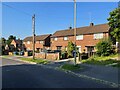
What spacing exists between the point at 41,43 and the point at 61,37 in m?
13.3

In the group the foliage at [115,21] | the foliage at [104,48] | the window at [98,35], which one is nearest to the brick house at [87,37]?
the window at [98,35]

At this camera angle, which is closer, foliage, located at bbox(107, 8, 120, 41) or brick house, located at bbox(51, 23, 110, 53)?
foliage, located at bbox(107, 8, 120, 41)

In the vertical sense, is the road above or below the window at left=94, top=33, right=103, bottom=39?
below

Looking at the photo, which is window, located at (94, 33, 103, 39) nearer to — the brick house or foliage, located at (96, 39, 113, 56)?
the brick house

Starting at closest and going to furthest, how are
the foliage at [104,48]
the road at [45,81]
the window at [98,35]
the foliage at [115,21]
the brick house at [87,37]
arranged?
the road at [45,81], the foliage at [115,21], the foliage at [104,48], the window at [98,35], the brick house at [87,37]

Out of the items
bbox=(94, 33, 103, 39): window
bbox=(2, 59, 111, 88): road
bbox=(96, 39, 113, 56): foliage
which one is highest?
bbox=(94, 33, 103, 39): window

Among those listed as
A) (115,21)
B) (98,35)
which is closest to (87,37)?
(98,35)

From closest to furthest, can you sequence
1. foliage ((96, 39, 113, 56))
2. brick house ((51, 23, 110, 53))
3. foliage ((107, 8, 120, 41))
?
foliage ((107, 8, 120, 41)), foliage ((96, 39, 113, 56)), brick house ((51, 23, 110, 53))

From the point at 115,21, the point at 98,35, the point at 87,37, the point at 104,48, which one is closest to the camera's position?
the point at 115,21

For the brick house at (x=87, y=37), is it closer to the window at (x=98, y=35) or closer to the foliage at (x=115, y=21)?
the window at (x=98, y=35)

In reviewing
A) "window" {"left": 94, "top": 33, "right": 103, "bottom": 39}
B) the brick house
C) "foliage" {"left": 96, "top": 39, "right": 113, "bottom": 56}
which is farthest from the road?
the brick house

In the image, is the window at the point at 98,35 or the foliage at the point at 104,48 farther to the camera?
the window at the point at 98,35

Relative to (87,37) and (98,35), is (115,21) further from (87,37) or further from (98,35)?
(87,37)

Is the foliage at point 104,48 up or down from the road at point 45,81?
up
